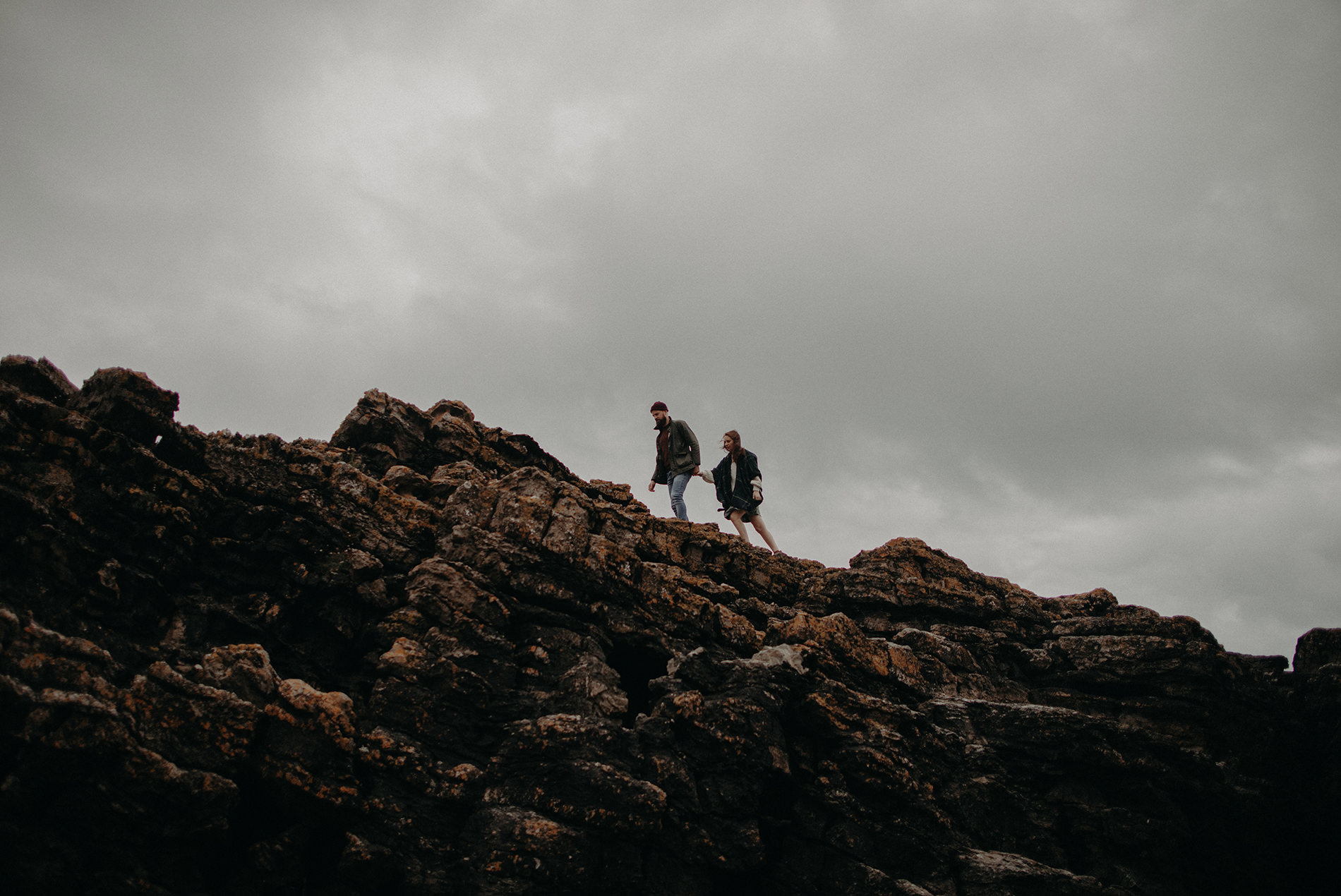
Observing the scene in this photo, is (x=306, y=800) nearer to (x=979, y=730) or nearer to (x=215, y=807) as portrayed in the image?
(x=215, y=807)

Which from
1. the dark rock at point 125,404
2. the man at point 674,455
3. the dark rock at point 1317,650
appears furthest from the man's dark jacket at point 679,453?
the dark rock at point 1317,650

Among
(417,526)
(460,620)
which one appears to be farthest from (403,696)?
(417,526)

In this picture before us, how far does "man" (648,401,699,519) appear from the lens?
103 ft

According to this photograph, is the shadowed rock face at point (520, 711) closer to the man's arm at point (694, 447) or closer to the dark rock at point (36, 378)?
the dark rock at point (36, 378)

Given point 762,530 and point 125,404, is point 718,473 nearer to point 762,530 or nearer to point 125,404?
point 762,530

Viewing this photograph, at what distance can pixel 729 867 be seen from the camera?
15883 mm

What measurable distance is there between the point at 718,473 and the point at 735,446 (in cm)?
190

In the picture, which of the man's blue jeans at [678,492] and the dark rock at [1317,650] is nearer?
the dark rock at [1317,650]

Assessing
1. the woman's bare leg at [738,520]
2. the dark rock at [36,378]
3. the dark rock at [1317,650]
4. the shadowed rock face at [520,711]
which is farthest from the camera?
the woman's bare leg at [738,520]

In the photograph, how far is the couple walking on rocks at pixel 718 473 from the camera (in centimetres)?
3094

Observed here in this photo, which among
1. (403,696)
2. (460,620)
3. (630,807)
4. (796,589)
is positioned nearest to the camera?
(630,807)

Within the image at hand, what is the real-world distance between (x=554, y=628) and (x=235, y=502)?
9432 millimetres

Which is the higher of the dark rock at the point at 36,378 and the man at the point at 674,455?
the man at the point at 674,455

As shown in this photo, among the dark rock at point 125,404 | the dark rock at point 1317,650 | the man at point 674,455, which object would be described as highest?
the man at point 674,455
